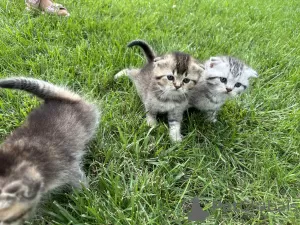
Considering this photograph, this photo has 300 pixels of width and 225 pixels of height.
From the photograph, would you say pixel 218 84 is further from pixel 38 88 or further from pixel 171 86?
pixel 38 88

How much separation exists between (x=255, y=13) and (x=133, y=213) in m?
3.68

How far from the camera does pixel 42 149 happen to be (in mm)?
1413

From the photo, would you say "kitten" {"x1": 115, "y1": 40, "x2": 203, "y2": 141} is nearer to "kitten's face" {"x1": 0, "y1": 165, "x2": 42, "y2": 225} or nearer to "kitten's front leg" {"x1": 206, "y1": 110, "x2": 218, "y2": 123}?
"kitten's front leg" {"x1": 206, "y1": 110, "x2": 218, "y2": 123}

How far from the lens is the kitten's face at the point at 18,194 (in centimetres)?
107

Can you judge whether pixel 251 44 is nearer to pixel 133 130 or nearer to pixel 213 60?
pixel 213 60

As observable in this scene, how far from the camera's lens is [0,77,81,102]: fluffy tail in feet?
5.07

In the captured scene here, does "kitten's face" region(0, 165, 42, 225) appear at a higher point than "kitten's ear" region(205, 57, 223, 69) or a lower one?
lower

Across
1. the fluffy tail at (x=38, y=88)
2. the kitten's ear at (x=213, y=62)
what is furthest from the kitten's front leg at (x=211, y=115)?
the fluffy tail at (x=38, y=88)

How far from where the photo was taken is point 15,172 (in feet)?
3.93

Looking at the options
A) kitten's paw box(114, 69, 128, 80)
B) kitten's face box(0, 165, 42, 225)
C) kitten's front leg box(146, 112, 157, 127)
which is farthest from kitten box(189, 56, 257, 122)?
kitten's face box(0, 165, 42, 225)

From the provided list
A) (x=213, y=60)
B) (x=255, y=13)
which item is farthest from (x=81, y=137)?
(x=255, y=13)

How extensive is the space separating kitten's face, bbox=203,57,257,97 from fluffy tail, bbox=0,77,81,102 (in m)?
0.95

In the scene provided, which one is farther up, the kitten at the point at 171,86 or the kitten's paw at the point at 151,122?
the kitten at the point at 171,86

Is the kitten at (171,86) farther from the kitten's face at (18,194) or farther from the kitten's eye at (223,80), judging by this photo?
the kitten's face at (18,194)
